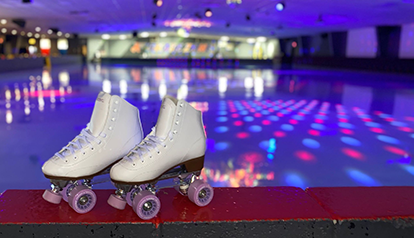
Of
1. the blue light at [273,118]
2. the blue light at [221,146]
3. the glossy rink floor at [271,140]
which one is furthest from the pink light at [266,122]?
the blue light at [221,146]

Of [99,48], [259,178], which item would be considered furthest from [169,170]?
[99,48]

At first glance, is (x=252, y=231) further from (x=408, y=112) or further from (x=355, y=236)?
(x=408, y=112)

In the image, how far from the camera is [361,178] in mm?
1784

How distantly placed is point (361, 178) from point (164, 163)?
128cm

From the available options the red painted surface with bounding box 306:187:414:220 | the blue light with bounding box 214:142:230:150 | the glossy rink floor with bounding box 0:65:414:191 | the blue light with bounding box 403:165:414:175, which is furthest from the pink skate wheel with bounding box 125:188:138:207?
the blue light with bounding box 403:165:414:175

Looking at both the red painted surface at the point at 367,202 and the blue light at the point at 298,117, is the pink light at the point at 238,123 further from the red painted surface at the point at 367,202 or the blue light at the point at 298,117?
the red painted surface at the point at 367,202

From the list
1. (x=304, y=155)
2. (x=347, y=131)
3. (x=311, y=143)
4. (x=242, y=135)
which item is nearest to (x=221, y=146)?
(x=242, y=135)

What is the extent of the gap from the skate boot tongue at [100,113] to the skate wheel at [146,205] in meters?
0.22

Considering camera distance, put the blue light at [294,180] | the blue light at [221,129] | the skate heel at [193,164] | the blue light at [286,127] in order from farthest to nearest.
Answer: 1. the blue light at [286,127]
2. the blue light at [221,129]
3. the blue light at [294,180]
4. the skate heel at [193,164]

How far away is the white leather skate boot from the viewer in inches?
35.0

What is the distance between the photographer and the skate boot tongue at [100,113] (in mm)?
942

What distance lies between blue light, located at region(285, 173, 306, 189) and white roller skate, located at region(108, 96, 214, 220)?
0.83 metres

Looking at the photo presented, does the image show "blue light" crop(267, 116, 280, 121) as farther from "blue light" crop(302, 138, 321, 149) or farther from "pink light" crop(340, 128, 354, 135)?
"blue light" crop(302, 138, 321, 149)

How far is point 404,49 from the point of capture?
1311cm
